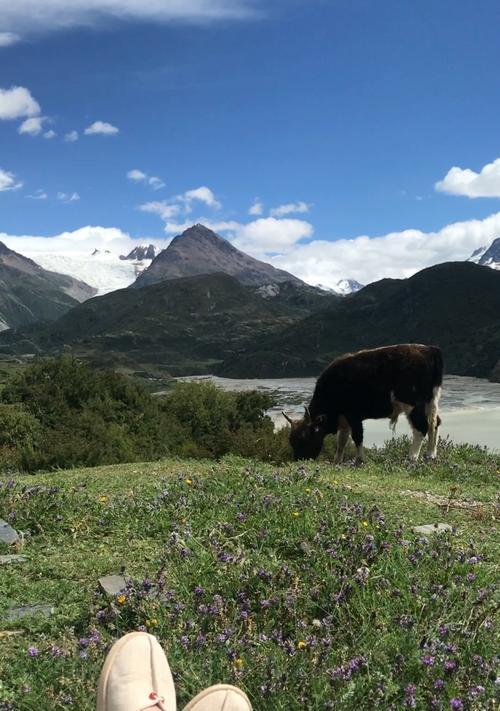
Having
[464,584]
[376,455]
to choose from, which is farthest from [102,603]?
[376,455]

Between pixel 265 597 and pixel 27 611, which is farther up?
pixel 265 597

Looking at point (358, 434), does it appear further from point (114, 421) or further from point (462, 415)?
point (462, 415)

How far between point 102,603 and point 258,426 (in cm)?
1730

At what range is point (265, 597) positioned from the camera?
425cm

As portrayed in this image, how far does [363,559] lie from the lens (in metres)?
4.57

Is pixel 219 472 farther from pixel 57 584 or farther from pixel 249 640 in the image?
pixel 249 640

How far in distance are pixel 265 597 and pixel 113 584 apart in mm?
1132

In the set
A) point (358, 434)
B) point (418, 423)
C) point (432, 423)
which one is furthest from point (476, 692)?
point (432, 423)

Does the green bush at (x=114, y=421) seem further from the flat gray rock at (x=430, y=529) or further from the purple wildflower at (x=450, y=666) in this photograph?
the purple wildflower at (x=450, y=666)

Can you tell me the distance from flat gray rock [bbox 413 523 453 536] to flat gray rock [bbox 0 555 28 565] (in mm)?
3460

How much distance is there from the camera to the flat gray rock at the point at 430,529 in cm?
561

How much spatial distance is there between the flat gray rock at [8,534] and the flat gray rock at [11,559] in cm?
36

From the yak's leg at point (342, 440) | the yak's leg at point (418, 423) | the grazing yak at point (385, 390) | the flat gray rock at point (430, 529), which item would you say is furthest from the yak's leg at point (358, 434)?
the flat gray rock at point (430, 529)

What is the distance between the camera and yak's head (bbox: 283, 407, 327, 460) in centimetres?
1400
